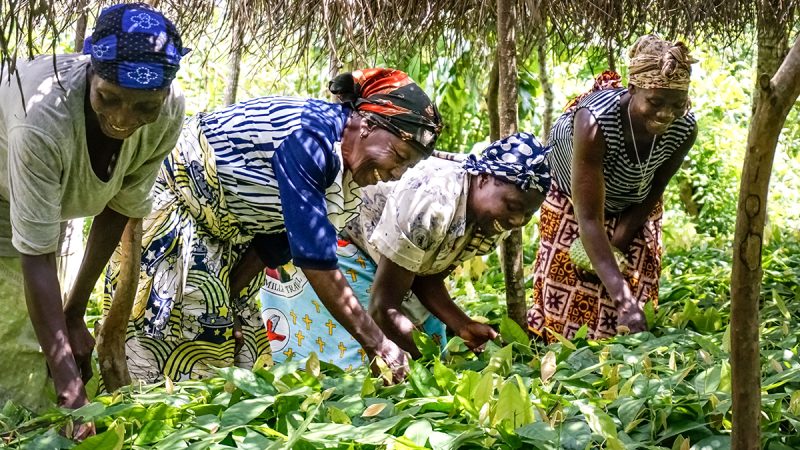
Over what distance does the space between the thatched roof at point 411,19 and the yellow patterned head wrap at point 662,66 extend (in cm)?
53

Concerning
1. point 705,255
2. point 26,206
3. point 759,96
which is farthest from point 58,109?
point 705,255

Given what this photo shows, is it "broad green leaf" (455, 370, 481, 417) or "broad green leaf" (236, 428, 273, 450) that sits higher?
"broad green leaf" (455, 370, 481, 417)

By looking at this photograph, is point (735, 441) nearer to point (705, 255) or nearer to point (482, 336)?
point (482, 336)

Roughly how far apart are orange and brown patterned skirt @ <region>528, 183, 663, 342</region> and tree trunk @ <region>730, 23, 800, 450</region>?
1.77m

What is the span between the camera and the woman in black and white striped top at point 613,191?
303 centimetres

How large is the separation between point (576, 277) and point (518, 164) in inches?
36.0

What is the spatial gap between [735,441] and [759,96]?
582 millimetres

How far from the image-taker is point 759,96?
4.80 feet

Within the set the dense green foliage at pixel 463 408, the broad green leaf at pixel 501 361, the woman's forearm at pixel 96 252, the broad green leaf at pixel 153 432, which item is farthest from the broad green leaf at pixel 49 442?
the broad green leaf at pixel 501 361

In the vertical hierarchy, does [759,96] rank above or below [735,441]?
above

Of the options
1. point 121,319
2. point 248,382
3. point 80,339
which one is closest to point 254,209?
point 121,319

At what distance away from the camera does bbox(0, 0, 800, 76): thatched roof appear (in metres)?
3.71

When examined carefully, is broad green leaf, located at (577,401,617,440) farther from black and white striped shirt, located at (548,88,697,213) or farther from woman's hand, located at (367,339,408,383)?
black and white striped shirt, located at (548,88,697,213)

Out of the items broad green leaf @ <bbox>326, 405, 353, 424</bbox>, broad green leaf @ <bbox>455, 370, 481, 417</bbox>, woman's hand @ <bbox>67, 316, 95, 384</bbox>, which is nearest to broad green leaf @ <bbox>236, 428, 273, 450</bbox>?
broad green leaf @ <bbox>326, 405, 353, 424</bbox>
